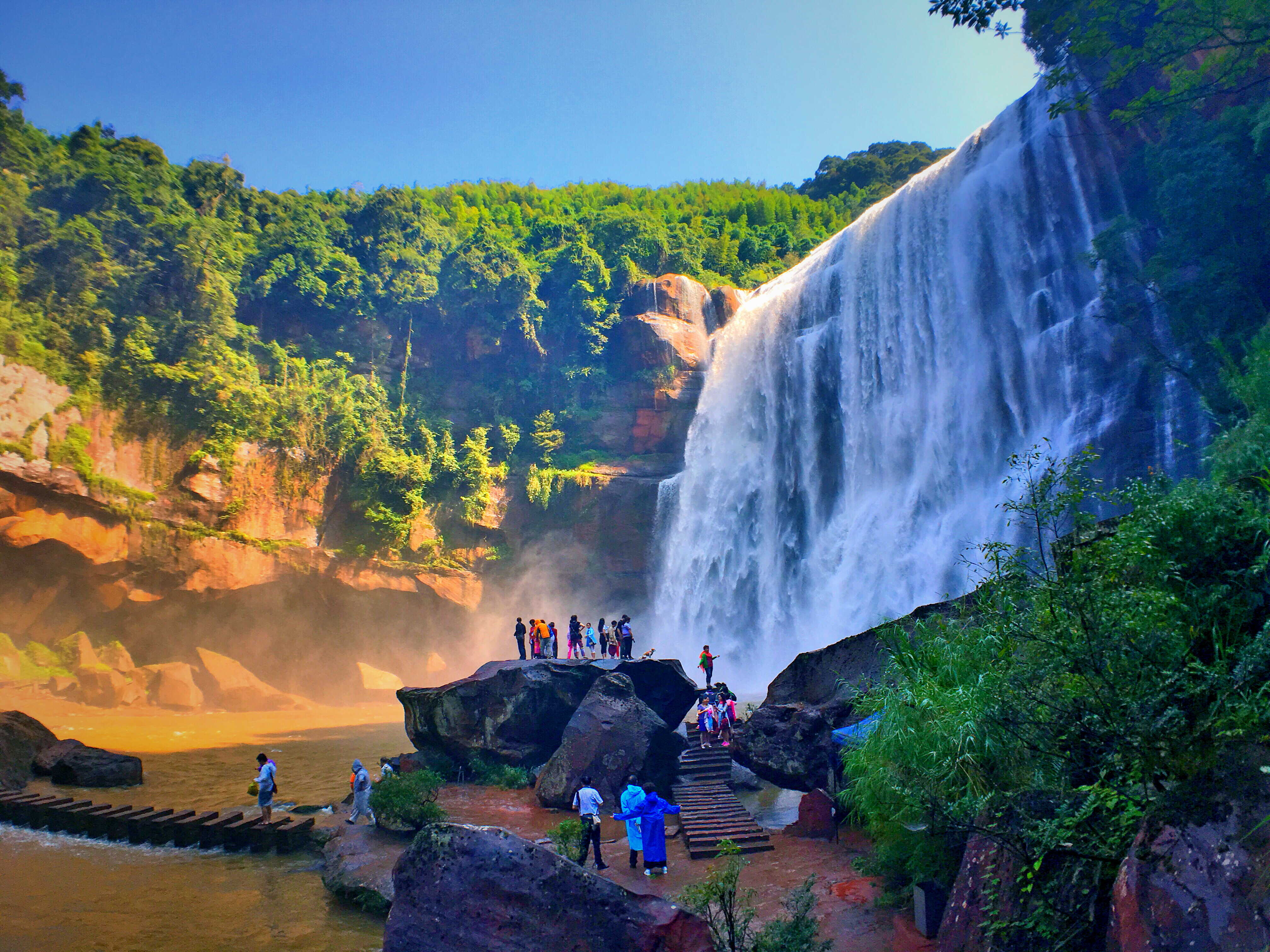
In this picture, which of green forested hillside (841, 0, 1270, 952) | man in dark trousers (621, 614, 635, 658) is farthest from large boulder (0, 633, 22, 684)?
green forested hillside (841, 0, 1270, 952)

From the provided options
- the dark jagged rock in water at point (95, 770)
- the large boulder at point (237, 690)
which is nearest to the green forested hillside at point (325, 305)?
the large boulder at point (237, 690)

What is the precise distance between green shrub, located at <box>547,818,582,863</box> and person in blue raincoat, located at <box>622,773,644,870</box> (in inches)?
23.8

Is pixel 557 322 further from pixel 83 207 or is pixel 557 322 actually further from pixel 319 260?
pixel 83 207

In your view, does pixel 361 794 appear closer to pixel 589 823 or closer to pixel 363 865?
pixel 363 865

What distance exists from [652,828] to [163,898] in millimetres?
6045

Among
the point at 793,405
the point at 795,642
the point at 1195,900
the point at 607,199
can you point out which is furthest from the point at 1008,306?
the point at 607,199

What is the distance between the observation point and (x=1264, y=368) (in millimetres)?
10656

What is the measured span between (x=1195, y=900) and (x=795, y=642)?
71.3ft

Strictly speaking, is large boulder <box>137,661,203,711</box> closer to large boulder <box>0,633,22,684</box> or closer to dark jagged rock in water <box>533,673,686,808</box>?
large boulder <box>0,633,22,684</box>

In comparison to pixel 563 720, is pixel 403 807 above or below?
below

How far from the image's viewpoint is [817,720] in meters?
12.0

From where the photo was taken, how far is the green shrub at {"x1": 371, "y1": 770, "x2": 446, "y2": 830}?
454 inches

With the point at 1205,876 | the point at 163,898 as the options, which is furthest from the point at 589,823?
the point at 1205,876

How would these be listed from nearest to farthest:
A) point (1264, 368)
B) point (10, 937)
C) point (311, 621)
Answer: point (10, 937) < point (1264, 368) < point (311, 621)
